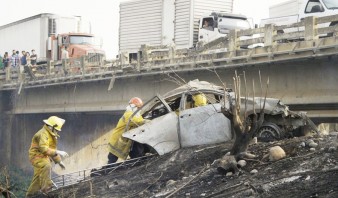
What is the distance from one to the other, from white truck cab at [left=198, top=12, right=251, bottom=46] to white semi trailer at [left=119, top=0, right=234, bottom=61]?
0.48 m

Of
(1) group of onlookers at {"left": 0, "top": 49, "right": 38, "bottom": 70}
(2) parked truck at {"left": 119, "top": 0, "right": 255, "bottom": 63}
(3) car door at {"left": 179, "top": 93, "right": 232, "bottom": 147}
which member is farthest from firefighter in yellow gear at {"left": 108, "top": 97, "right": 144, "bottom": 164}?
(1) group of onlookers at {"left": 0, "top": 49, "right": 38, "bottom": 70}

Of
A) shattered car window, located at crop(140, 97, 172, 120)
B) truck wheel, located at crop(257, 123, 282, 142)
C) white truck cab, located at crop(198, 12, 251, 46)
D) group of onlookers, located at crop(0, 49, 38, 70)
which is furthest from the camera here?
group of onlookers, located at crop(0, 49, 38, 70)

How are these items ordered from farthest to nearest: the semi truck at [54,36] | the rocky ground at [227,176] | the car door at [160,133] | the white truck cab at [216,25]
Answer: the semi truck at [54,36] < the white truck cab at [216,25] < the car door at [160,133] < the rocky ground at [227,176]

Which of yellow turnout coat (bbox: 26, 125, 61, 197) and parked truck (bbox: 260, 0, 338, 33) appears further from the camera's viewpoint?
parked truck (bbox: 260, 0, 338, 33)

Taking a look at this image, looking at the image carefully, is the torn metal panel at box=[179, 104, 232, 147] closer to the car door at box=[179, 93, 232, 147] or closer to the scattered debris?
the car door at box=[179, 93, 232, 147]

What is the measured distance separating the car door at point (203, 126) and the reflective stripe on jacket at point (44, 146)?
2.23 metres

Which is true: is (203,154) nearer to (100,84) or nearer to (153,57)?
(153,57)

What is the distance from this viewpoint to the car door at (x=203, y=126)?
34.7 feet

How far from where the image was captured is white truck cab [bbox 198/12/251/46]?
23.0m

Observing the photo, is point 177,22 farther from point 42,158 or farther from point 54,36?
point 42,158

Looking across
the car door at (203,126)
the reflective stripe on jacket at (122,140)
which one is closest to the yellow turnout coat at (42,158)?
the reflective stripe on jacket at (122,140)

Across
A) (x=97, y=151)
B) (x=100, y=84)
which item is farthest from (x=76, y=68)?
(x=97, y=151)

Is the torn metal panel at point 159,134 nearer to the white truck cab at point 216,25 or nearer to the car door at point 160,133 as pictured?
the car door at point 160,133

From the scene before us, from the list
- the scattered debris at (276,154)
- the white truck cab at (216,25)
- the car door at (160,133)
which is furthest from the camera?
the white truck cab at (216,25)
